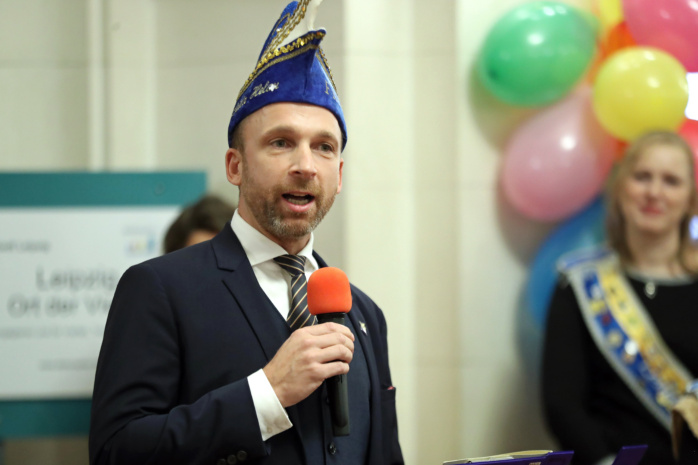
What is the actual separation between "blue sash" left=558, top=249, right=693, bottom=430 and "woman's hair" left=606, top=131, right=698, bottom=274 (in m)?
0.07

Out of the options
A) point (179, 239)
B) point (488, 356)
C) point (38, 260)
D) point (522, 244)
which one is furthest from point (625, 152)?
point (38, 260)

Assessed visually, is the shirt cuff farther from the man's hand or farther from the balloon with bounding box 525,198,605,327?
the balloon with bounding box 525,198,605,327

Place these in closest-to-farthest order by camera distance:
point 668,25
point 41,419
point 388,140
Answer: point 668,25
point 41,419
point 388,140

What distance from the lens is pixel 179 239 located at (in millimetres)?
3141

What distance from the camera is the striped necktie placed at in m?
1.50

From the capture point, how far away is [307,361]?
1310mm

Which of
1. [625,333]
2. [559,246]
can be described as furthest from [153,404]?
[559,246]

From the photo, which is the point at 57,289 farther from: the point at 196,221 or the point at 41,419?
the point at 196,221

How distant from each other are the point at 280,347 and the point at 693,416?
128 centimetres

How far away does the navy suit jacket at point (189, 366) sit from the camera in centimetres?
132

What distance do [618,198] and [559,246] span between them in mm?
323

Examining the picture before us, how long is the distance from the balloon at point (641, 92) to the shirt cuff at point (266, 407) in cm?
213

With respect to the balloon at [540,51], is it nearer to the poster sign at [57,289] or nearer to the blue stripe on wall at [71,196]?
the blue stripe on wall at [71,196]

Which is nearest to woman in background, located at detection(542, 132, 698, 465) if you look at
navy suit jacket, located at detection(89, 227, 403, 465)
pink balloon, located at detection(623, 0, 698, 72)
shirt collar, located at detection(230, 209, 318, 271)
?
pink balloon, located at detection(623, 0, 698, 72)
